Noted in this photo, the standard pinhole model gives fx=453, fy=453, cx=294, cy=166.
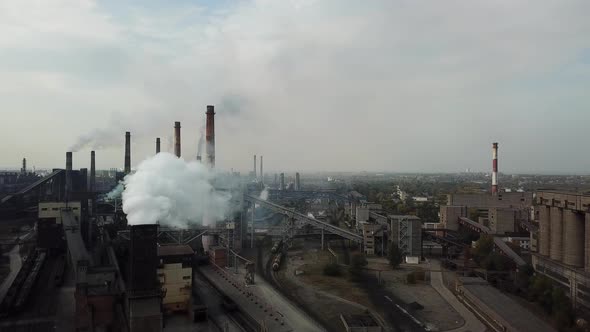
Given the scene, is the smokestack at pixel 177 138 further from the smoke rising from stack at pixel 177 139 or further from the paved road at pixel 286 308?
the paved road at pixel 286 308

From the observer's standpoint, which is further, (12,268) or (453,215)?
(453,215)

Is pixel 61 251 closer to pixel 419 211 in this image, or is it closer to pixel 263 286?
pixel 263 286

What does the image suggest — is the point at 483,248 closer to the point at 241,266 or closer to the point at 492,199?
the point at 241,266

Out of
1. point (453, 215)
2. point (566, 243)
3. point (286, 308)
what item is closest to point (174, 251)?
point (286, 308)

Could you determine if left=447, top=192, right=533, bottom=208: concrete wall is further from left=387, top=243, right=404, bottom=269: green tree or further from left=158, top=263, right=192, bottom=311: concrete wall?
left=158, top=263, right=192, bottom=311: concrete wall

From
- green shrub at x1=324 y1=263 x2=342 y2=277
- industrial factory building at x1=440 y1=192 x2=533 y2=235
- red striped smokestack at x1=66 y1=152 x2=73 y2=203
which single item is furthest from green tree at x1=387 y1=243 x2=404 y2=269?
red striped smokestack at x1=66 y1=152 x2=73 y2=203

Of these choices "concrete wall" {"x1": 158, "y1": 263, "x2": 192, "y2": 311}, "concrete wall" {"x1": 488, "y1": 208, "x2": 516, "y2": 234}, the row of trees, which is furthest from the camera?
"concrete wall" {"x1": 488, "y1": 208, "x2": 516, "y2": 234}
